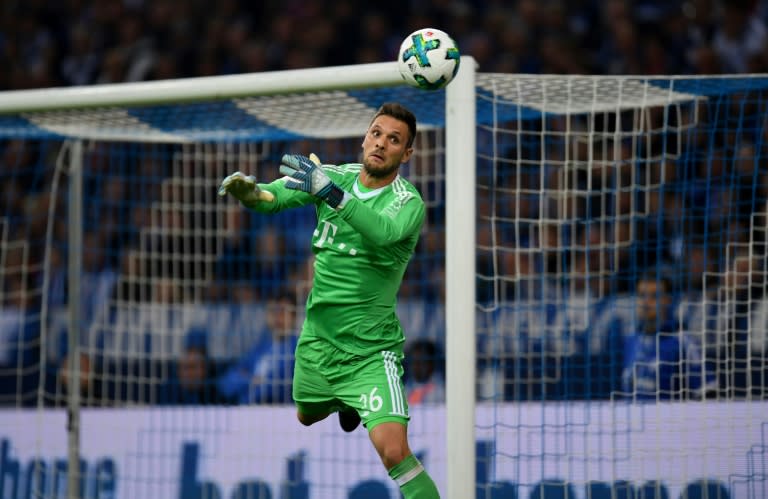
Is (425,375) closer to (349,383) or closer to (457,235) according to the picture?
(457,235)

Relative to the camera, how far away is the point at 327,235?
16.7 feet

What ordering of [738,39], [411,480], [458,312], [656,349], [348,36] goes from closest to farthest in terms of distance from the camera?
1. [411,480]
2. [458,312]
3. [656,349]
4. [738,39]
5. [348,36]

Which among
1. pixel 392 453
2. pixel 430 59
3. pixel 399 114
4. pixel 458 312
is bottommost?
pixel 392 453

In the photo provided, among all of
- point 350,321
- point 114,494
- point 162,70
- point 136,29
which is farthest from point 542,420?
point 136,29

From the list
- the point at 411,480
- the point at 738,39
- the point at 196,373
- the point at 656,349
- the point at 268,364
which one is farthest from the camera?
the point at 738,39

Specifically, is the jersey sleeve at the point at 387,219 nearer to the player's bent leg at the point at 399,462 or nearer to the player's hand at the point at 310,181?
the player's hand at the point at 310,181

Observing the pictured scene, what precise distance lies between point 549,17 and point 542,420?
181 inches

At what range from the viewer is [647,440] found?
20.4 feet

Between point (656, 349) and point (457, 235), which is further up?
point (457, 235)

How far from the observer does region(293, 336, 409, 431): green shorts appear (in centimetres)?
491

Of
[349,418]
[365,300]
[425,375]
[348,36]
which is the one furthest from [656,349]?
[348,36]

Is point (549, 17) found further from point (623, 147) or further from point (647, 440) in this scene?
point (647, 440)

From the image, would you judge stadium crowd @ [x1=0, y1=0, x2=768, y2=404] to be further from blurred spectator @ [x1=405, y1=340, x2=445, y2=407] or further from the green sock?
the green sock

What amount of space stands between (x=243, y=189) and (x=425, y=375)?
9.75ft
